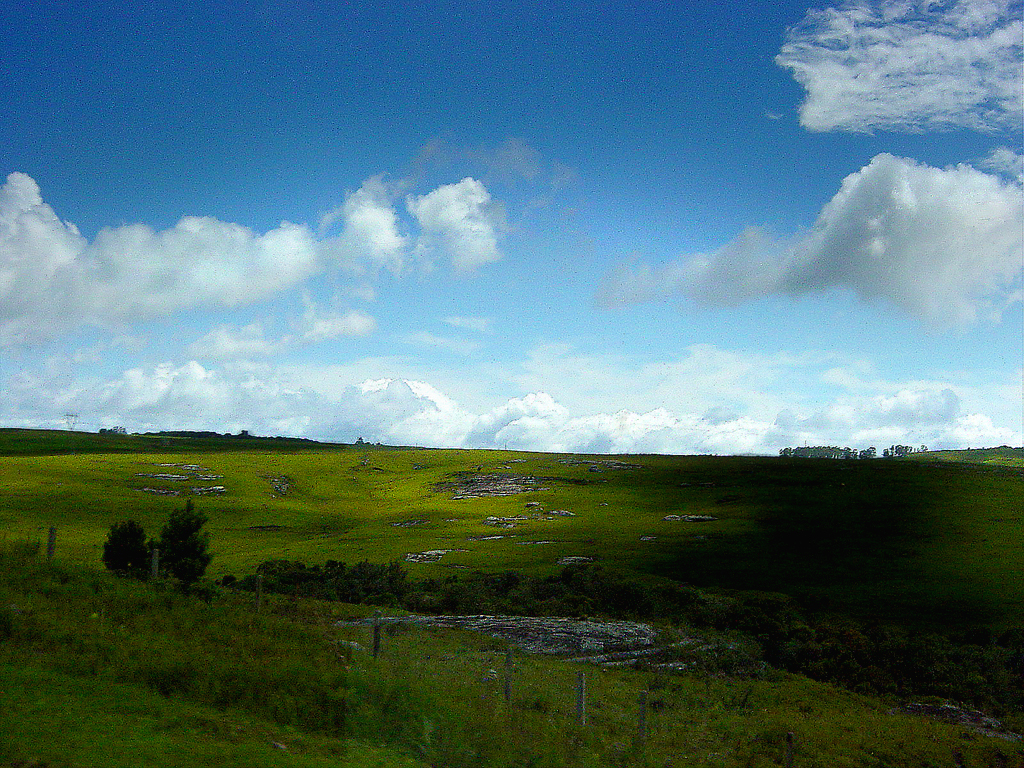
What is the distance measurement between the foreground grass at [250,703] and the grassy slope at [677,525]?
152 ft

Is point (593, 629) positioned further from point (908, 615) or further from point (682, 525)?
point (682, 525)

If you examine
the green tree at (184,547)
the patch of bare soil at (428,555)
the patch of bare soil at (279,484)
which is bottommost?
the patch of bare soil at (428,555)

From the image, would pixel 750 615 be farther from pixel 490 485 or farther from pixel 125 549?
pixel 490 485

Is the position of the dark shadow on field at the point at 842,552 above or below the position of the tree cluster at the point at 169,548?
below

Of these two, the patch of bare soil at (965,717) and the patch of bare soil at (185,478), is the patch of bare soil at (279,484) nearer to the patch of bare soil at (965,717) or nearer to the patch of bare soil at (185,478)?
the patch of bare soil at (185,478)

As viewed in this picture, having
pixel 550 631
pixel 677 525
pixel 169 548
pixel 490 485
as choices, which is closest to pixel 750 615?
pixel 550 631

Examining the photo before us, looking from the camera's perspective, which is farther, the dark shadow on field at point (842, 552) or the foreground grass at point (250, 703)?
the dark shadow on field at point (842, 552)

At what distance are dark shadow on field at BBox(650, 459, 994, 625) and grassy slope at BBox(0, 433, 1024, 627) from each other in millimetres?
341

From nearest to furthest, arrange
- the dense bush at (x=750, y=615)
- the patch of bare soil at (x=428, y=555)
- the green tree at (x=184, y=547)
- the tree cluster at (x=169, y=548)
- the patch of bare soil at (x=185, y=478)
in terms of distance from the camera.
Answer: the tree cluster at (x=169, y=548), the green tree at (x=184, y=547), the dense bush at (x=750, y=615), the patch of bare soil at (x=428, y=555), the patch of bare soil at (x=185, y=478)

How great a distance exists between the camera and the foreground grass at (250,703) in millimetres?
12359

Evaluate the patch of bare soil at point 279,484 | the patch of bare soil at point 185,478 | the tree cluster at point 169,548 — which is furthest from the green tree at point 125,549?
the patch of bare soil at point 279,484

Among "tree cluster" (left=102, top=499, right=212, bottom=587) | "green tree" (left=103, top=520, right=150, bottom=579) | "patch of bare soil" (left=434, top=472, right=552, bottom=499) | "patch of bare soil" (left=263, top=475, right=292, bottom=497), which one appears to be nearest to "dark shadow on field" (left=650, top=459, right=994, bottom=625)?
"patch of bare soil" (left=434, top=472, right=552, bottom=499)

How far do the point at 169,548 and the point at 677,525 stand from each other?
93635 mm

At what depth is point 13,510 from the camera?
115m
